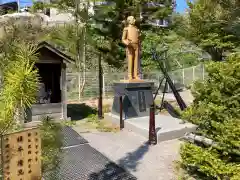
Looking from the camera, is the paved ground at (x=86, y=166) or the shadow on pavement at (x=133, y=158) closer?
the paved ground at (x=86, y=166)

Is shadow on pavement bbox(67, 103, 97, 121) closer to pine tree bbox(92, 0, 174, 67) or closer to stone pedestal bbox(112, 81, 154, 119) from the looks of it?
stone pedestal bbox(112, 81, 154, 119)

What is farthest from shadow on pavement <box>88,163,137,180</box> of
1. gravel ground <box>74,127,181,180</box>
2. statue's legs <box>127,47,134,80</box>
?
statue's legs <box>127,47,134,80</box>

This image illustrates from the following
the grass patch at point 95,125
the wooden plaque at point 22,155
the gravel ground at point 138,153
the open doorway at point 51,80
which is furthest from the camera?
the open doorway at point 51,80

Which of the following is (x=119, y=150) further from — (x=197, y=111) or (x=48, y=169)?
(x=48, y=169)

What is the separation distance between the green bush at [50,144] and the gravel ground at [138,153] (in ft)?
6.37

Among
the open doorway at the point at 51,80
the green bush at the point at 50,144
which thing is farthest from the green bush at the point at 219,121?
the open doorway at the point at 51,80

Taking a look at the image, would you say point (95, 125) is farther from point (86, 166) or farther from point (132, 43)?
point (86, 166)

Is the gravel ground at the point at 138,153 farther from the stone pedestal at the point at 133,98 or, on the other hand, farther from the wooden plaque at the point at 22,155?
the wooden plaque at the point at 22,155

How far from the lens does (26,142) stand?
2.36m

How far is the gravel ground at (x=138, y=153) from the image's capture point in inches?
179

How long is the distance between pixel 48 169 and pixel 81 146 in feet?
10.1

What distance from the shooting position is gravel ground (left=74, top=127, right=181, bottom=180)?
456cm

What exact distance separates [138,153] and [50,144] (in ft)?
9.91

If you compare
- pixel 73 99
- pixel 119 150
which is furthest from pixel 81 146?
pixel 73 99
